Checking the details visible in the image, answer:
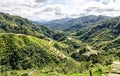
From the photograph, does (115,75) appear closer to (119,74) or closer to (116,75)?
(116,75)

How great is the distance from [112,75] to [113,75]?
7.94ft

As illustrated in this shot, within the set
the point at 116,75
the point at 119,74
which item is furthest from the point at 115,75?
the point at 119,74

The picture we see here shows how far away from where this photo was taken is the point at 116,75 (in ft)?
495

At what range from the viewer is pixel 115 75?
15038 cm

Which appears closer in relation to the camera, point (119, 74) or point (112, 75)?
point (112, 75)

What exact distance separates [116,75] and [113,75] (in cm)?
193

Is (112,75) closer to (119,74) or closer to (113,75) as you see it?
(113,75)

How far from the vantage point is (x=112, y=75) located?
490 feet

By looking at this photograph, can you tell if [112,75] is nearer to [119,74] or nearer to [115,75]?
[115,75]

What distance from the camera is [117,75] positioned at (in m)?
152

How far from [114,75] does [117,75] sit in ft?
7.10

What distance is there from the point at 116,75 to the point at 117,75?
71.6 inches

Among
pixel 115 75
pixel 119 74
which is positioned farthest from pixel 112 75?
pixel 119 74
